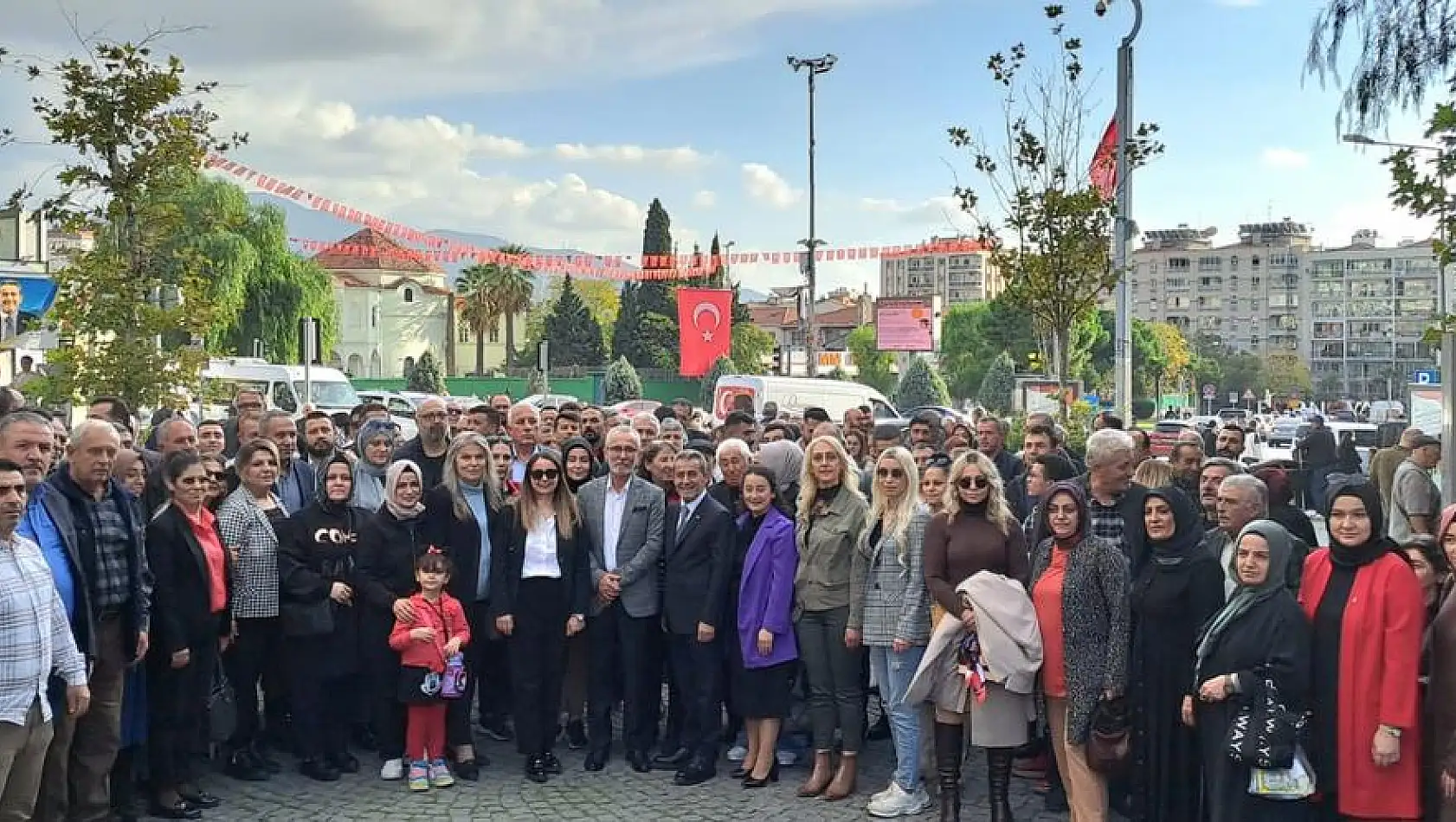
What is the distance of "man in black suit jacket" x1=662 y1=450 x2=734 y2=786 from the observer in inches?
293

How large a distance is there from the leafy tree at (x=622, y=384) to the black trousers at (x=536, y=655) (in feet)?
168

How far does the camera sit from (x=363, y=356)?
94.5 m

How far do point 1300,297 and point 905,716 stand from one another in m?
170

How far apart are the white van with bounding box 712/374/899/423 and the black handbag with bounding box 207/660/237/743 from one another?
20.0 m

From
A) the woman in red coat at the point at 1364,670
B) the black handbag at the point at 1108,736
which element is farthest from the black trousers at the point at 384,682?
the woman in red coat at the point at 1364,670

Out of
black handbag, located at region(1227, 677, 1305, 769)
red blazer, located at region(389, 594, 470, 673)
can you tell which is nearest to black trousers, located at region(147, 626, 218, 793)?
red blazer, located at region(389, 594, 470, 673)

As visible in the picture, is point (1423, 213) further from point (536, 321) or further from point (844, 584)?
point (536, 321)

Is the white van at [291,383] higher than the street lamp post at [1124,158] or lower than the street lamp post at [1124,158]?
lower

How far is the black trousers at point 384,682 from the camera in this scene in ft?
24.1

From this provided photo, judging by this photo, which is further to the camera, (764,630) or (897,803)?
(764,630)

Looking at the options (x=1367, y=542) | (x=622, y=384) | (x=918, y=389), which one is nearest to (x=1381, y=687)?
(x=1367, y=542)

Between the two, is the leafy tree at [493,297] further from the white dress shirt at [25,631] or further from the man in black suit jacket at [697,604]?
the white dress shirt at [25,631]

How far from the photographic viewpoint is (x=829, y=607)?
7047 millimetres

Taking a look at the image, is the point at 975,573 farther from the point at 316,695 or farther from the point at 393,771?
the point at 316,695
